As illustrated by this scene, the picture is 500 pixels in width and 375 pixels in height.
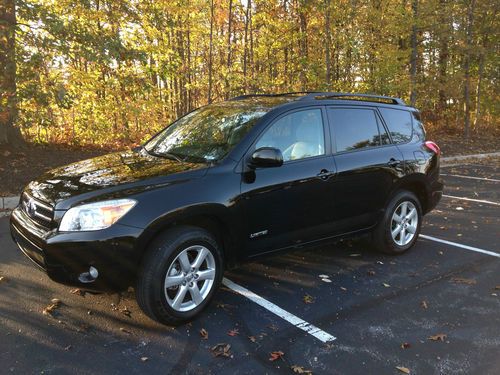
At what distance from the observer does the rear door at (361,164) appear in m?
4.46

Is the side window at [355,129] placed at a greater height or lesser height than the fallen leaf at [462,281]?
greater

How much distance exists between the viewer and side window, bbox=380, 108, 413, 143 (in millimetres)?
5125

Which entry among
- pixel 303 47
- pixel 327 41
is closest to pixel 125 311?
pixel 327 41

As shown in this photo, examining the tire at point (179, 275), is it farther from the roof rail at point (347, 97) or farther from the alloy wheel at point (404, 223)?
the alloy wheel at point (404, 223)

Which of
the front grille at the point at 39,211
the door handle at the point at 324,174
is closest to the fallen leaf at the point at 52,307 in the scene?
the front grille at the point at 39,211

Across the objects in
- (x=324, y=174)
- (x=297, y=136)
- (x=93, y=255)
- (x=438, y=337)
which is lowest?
(x=438, y=337)

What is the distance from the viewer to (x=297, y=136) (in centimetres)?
420

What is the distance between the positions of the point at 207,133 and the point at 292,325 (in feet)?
6.33

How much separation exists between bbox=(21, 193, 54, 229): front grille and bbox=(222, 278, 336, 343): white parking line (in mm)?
1765

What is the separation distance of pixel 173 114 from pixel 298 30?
17.7ft

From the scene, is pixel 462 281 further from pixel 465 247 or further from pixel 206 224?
pixel 206 224

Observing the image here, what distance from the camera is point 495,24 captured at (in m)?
18.7

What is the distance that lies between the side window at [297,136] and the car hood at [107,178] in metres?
0.75

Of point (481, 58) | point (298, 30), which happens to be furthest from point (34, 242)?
point (481, 58)
